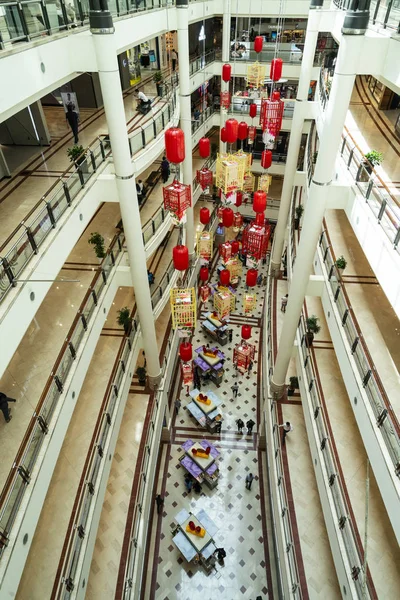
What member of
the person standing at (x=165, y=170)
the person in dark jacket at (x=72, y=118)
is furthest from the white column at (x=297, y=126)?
the person in dark jacket at (x=72, y=118)

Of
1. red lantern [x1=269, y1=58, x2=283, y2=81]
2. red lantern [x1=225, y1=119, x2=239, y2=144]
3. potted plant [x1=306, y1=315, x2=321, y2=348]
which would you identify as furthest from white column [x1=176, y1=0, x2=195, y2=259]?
potted plant [x1=306, y1=315, x2=321, y2=348]

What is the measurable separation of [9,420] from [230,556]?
680 cm

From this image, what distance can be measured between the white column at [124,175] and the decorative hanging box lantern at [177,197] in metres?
0.82

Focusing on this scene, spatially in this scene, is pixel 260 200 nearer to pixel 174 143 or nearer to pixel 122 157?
pixel 174 143

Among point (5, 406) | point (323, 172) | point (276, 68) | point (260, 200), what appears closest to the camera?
point (5, 406)

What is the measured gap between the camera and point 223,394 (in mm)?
13688

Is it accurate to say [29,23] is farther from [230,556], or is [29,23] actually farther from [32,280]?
[230,556]

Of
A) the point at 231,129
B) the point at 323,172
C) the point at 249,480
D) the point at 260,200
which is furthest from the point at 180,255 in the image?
the point at 249,480

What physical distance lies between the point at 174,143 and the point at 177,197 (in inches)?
37.7

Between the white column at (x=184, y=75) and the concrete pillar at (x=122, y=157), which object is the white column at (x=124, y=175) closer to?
the concrete pillar at (x=122, y=157)

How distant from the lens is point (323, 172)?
7.09 metres


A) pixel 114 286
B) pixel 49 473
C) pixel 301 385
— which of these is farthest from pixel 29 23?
pixel 301 385

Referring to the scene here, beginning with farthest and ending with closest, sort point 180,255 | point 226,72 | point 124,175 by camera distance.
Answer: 1. point 226,72
2. point 180,255
3. point 124,175

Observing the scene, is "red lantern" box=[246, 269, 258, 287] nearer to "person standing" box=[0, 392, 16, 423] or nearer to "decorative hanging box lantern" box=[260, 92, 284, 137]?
"decorative hanging box lantern" box=[260, 92, 284, 137]
